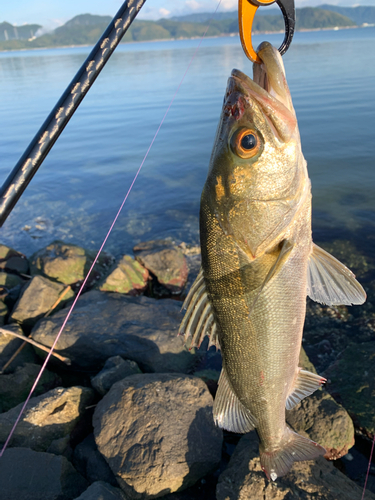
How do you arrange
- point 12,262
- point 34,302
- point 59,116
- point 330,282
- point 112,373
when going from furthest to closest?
point 12,262
point 34,302
point 112,373
point 330,282
point 59,116

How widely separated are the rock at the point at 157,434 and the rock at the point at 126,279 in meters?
3.01

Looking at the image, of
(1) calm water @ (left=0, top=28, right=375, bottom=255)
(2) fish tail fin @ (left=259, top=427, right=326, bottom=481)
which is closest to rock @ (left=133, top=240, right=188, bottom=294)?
(1) calm water @ (left=0, top=28, right=375, bottom=255)

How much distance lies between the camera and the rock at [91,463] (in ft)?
12.4

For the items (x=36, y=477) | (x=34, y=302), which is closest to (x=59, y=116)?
(x=36, y=477)

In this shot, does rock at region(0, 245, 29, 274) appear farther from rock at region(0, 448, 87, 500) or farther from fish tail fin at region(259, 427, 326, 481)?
fish tail fin at region(259, 427, 326, 481)

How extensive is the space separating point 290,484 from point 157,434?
1.33 m

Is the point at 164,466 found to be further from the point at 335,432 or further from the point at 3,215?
the point at 3,215

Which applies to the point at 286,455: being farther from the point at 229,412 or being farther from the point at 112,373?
the point at 112,373

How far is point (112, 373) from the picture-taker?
4.62 metres

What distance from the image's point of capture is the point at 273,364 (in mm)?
2500

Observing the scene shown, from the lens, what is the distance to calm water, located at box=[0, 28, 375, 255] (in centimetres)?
1138

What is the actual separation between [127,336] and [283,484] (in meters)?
3.01

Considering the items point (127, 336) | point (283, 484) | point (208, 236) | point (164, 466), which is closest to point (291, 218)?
point (208, 236)

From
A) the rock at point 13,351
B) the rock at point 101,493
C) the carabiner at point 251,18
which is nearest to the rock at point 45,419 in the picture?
the rock at point 101,493
